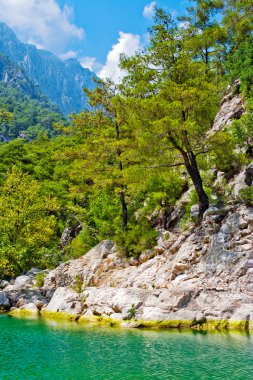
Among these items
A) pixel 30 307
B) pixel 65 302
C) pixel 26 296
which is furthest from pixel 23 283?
pixel 65 302

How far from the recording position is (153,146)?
28672 millimetres

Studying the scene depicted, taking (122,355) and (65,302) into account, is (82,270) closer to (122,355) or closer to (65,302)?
(65,302)

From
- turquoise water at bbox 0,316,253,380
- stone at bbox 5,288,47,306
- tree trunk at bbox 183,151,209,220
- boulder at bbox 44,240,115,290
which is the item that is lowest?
turquoise water at bbox 0,316,253,380

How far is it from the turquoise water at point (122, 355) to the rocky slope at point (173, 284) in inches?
82.4

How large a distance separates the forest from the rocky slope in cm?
165

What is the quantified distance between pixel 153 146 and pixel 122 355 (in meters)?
15.6

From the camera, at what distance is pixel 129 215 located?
40.1 metres

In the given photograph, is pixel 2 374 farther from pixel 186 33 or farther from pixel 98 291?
pixel 186 33

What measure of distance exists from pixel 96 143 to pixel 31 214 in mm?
14856

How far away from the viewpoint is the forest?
28781 mm

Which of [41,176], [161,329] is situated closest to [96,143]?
[161,329]

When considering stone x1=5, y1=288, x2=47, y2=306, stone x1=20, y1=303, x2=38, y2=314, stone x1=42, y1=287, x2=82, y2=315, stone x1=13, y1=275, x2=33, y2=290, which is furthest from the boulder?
stone x1=20, y1=303, x2=38, y2=314

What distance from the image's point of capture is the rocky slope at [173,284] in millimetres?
22891

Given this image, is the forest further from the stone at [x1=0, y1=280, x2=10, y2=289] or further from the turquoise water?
the turquoise water
